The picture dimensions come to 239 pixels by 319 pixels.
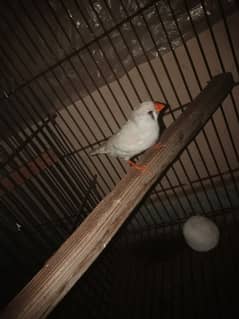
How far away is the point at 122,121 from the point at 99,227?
1.84 meters

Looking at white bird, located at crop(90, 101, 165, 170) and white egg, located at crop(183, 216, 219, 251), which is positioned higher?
white bird, located at crop(90, 101, 165, 170)

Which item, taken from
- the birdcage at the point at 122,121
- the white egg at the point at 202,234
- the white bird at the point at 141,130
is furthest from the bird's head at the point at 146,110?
the white egg at the point at 202,234

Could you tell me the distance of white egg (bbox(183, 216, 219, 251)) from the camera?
265 centimetres

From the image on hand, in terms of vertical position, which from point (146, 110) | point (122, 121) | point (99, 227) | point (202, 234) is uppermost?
point (146, 110)

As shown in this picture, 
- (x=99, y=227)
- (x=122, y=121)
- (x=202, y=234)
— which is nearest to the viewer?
(x=99, y=227)

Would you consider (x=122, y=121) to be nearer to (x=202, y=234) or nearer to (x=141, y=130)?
(x=141, y=130)

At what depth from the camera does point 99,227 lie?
1.26 metres

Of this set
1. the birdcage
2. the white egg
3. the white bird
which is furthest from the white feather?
the white egg

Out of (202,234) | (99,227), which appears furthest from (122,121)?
(99,227)

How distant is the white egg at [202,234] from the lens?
2.65 m

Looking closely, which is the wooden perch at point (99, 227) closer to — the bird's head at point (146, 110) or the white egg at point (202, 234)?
the bird's head at point (146, 110)

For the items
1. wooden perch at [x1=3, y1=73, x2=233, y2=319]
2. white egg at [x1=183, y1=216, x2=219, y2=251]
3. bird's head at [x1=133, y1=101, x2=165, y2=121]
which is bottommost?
white egg at [x1=183, y1=216, x2=219, y2=251]

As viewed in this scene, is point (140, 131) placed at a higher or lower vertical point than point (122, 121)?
higher

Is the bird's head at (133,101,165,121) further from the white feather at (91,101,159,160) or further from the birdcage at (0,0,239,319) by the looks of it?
the birdcage at (0,0,239,319)
